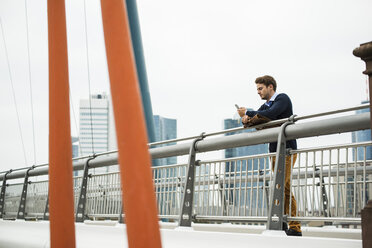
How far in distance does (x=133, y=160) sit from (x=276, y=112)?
4539 millimetres

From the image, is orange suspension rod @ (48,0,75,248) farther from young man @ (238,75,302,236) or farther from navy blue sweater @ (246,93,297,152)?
navy blue sweater @ (246,93,297,152)

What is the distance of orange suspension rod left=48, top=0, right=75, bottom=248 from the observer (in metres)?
1.46

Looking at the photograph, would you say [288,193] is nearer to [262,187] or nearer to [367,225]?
[262,187]

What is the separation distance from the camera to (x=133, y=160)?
111 centimetres

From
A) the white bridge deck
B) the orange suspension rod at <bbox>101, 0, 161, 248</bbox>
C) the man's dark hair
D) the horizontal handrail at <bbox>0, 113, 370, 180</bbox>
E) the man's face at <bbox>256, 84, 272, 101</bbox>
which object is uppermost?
the man's dark hair

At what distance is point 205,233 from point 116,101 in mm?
3481

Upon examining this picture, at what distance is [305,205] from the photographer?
5121 mm

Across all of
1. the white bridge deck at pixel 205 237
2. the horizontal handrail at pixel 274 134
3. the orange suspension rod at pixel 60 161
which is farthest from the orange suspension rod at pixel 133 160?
the horizontal handrail at pixel 274 134

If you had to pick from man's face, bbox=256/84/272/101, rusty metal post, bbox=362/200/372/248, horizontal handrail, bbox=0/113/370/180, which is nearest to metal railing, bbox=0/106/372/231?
horizontal handrail, bbox=0/113/370/180

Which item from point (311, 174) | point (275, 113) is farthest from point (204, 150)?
point (311, 174)

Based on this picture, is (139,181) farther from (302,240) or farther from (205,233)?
(205,233)

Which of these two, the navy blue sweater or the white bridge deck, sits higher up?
the navy blue sweater

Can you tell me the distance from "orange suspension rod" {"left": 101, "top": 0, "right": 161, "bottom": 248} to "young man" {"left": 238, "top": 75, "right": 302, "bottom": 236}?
154 inches

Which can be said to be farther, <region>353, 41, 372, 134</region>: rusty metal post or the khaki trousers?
the khaki trousers
